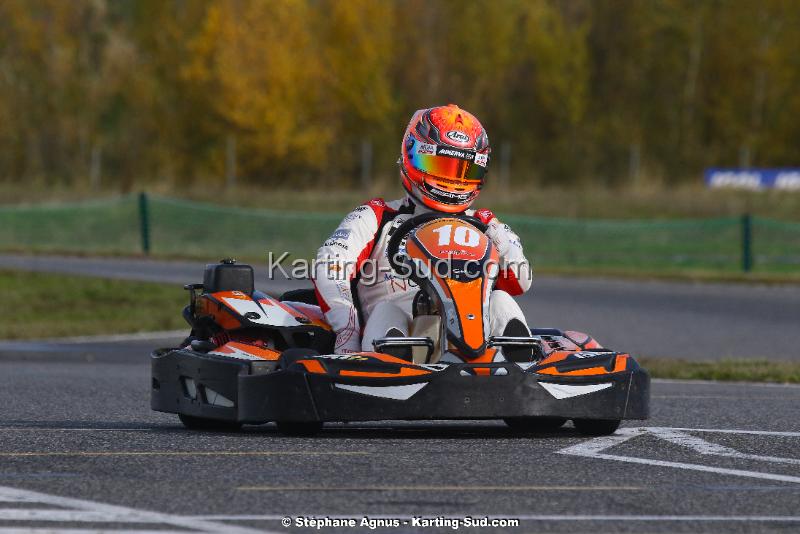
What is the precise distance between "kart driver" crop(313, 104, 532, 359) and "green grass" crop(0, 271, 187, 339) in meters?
10.3

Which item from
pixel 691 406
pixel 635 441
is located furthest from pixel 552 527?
pixel 691 406

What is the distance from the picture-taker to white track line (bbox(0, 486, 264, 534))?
538cm

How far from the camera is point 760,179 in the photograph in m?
46.0

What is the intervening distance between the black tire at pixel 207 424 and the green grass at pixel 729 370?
5.65m

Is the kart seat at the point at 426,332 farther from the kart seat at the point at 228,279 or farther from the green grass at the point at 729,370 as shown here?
the green grass at the point at 729,370

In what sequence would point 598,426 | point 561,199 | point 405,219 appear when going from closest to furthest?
point 598,426 → point 405,219 → point 561,199

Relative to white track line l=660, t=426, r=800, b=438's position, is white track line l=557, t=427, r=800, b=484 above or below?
above

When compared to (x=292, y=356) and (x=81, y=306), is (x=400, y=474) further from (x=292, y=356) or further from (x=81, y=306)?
(x=81, y=306)

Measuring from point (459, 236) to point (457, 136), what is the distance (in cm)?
78

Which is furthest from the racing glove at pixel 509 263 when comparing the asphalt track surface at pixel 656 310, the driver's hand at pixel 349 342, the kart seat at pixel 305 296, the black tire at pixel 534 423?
the asphalt track surface at pixel 656 310

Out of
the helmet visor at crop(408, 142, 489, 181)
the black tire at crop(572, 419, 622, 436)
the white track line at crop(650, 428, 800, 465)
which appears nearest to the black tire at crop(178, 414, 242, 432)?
the helmet visor at crop(408, 142, 489, 181)

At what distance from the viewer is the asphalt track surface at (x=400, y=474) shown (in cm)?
564

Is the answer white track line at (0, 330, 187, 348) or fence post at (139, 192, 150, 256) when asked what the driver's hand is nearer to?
white track line at (0, 330, 187, 348)

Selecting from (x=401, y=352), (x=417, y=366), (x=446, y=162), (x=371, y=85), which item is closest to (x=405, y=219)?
(x=446, y=162)
